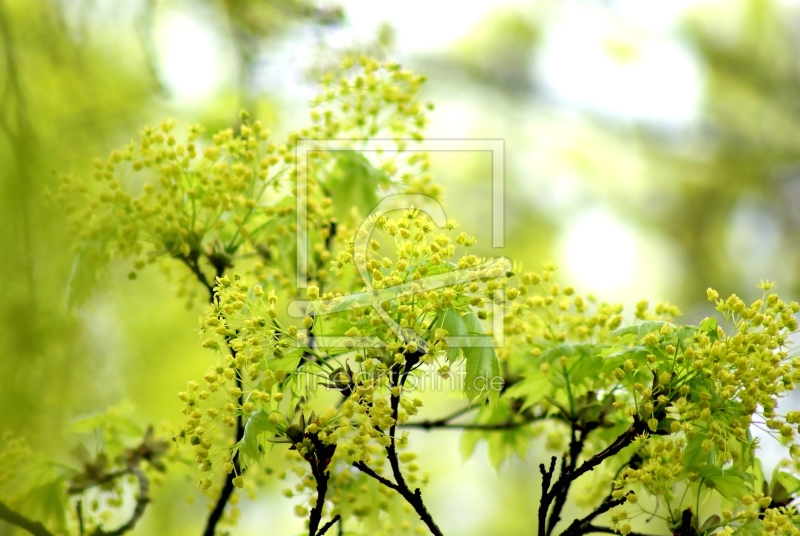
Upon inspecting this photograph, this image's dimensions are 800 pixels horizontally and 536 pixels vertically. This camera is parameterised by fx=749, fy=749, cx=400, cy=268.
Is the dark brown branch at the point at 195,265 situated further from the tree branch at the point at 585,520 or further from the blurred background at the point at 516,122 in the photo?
the tree branch at the point at 585,520

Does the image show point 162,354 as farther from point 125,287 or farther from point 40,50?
point 40,50

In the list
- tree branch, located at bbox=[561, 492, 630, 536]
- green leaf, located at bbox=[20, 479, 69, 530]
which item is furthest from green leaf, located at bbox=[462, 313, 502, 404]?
green leaf, located at bbox=[20, 479, 69, 530]

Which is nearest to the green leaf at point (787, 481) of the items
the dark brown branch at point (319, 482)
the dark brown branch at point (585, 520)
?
the dark brown branch at point (585, 520)

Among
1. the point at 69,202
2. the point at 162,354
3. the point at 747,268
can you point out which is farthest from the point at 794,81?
the point at 69,202

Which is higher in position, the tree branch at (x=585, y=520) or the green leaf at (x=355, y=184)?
the green leaf at (x=355, y=184)

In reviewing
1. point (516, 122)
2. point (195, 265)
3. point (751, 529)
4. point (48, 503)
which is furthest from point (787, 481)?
point (516, 122)

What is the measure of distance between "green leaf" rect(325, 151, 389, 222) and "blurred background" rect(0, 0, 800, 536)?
0.74ft

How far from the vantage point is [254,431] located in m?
0.63

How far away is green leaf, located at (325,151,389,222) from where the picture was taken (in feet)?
3.10

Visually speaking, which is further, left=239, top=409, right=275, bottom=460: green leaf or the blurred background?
the blurred background

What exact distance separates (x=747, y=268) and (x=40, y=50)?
13.4 feet

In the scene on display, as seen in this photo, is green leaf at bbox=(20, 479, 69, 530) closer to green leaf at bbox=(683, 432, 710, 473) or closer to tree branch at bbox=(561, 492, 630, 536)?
tree branch at bbox=(561, 492, 630, 536)

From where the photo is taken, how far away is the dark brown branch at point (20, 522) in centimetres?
68

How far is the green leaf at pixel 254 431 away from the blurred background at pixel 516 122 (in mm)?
504
